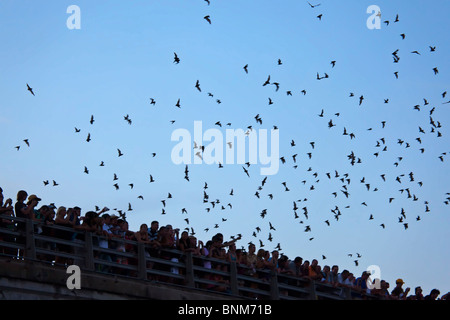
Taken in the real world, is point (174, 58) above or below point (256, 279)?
above

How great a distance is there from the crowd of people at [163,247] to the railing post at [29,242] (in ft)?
0.60

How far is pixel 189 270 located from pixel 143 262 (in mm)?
1527

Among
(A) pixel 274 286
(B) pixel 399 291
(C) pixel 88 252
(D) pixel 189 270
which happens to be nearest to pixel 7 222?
(C) pixel 88 252

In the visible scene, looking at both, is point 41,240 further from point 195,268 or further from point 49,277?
point 195,268

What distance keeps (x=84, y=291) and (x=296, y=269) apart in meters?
7.78

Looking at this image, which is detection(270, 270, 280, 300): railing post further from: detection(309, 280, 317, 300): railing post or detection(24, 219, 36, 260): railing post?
detection(24, 219, 36, 260): railing post

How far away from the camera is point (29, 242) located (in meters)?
18.4

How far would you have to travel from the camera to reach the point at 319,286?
25.9 meters

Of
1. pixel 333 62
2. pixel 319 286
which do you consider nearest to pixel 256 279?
pixel 319 286

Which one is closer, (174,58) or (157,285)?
(157,285)

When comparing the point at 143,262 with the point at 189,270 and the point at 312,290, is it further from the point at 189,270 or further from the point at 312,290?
A: the point at 312,290

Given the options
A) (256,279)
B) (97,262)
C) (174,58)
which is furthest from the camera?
(174,58)

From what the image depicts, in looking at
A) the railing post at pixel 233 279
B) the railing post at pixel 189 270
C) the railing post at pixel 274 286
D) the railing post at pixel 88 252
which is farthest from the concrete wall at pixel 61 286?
the railing post at pixel 274 286

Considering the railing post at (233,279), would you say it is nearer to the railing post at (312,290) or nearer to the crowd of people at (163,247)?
the crowd of people at (163,247)
